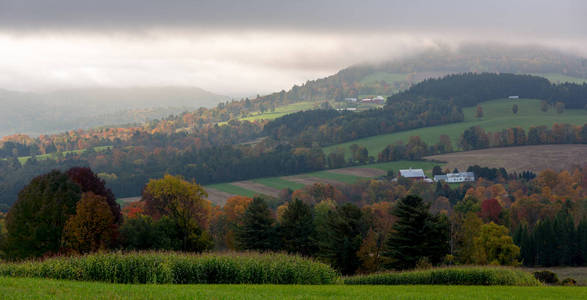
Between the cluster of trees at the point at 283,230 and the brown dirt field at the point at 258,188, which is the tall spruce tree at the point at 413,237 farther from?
the brown dirt field at the point at 258,188

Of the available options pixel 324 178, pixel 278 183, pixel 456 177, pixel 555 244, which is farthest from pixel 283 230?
pixel 456 177

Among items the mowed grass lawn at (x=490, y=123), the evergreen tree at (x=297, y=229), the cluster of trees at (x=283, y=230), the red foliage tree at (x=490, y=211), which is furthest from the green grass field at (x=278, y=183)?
the evergreen tree at (x=297, y=229)

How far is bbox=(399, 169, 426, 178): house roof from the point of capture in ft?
414

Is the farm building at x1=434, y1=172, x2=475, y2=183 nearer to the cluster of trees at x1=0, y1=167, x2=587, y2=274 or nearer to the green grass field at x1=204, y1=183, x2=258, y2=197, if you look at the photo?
the cluster of trees at x1=0, y1=167, x2=587, y2=274

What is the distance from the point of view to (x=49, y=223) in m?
43.1

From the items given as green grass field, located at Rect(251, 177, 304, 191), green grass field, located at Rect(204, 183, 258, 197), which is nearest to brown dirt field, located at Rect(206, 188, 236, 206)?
green grass field, located at Rect(204, 183, 258, 197)

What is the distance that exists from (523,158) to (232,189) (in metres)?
77.1

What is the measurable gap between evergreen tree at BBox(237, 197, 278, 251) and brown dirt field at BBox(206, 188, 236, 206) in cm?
5519

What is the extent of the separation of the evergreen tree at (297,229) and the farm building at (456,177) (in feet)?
243

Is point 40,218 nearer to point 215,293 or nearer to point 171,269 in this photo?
point 171,269

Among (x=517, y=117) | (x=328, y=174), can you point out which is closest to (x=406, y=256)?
(x=328, y=174)

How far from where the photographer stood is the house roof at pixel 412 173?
414 feet

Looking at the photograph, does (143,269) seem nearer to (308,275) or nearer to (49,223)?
A: (308,275)

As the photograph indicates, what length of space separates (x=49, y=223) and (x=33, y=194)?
3.36 meters
